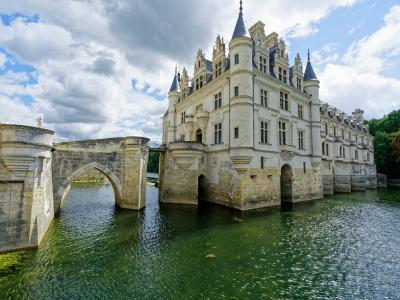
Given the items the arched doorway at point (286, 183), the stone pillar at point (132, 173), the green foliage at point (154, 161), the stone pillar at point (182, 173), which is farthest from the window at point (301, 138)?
the green foliage at point (154, 161)

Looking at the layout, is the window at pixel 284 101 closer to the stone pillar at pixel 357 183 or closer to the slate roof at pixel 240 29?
the slate roof at pixel 240 29

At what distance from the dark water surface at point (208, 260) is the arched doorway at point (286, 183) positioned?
821cm

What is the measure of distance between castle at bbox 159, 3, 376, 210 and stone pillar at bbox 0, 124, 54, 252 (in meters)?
13.3

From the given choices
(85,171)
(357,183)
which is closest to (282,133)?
(85,171)

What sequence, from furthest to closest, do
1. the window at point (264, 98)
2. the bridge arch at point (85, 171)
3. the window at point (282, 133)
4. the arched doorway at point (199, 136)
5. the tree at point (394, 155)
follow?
the tree at point (394, 155) < the arched doorway at point (199, 136) < the window at point (282, 133) < the window at point (264, 98) < the bridge arch at point (85, 171)

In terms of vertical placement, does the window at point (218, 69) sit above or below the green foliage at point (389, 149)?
above

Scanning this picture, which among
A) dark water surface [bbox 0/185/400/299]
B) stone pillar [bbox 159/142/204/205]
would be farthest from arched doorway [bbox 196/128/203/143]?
dark water surface [bbox 0/185/400/299]

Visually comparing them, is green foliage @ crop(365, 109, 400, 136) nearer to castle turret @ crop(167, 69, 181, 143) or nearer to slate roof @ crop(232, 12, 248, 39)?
slate roof @ crop(232, 12, 248, 39)

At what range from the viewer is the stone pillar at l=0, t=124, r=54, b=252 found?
948 centimetres

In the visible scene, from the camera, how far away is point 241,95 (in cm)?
1975

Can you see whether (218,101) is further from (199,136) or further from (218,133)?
(199,136)

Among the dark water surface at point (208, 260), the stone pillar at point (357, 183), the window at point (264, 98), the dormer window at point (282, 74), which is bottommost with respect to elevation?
the dark water surface at point (208, 260)

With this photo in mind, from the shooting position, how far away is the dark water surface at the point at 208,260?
7.07 meters

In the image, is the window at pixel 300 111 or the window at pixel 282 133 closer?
the window at pixel 282 133
